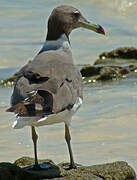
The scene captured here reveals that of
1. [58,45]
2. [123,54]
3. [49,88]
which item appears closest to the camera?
[49,88]

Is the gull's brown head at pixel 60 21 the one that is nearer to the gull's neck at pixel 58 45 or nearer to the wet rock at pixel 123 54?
the gull's neck at pixel 58 45

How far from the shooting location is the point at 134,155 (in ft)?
26.5

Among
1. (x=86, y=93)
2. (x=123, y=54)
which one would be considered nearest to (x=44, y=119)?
(x=86, y=93)

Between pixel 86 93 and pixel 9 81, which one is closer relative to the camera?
pixel 86 93

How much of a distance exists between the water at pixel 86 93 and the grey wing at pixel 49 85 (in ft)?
5.11

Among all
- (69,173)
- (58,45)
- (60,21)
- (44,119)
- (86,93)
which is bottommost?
(86,93)

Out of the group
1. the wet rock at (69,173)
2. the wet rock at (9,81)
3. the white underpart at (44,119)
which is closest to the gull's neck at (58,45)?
the white underpart at (44,119)

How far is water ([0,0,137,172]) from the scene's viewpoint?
8.34 meters

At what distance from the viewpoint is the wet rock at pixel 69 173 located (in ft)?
20.3

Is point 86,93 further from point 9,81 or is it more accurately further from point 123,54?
point 123,54

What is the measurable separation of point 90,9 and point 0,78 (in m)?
5.81

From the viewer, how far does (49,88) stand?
624cm

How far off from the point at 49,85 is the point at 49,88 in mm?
46

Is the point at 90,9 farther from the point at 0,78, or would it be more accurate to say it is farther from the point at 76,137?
the point at 76,137
